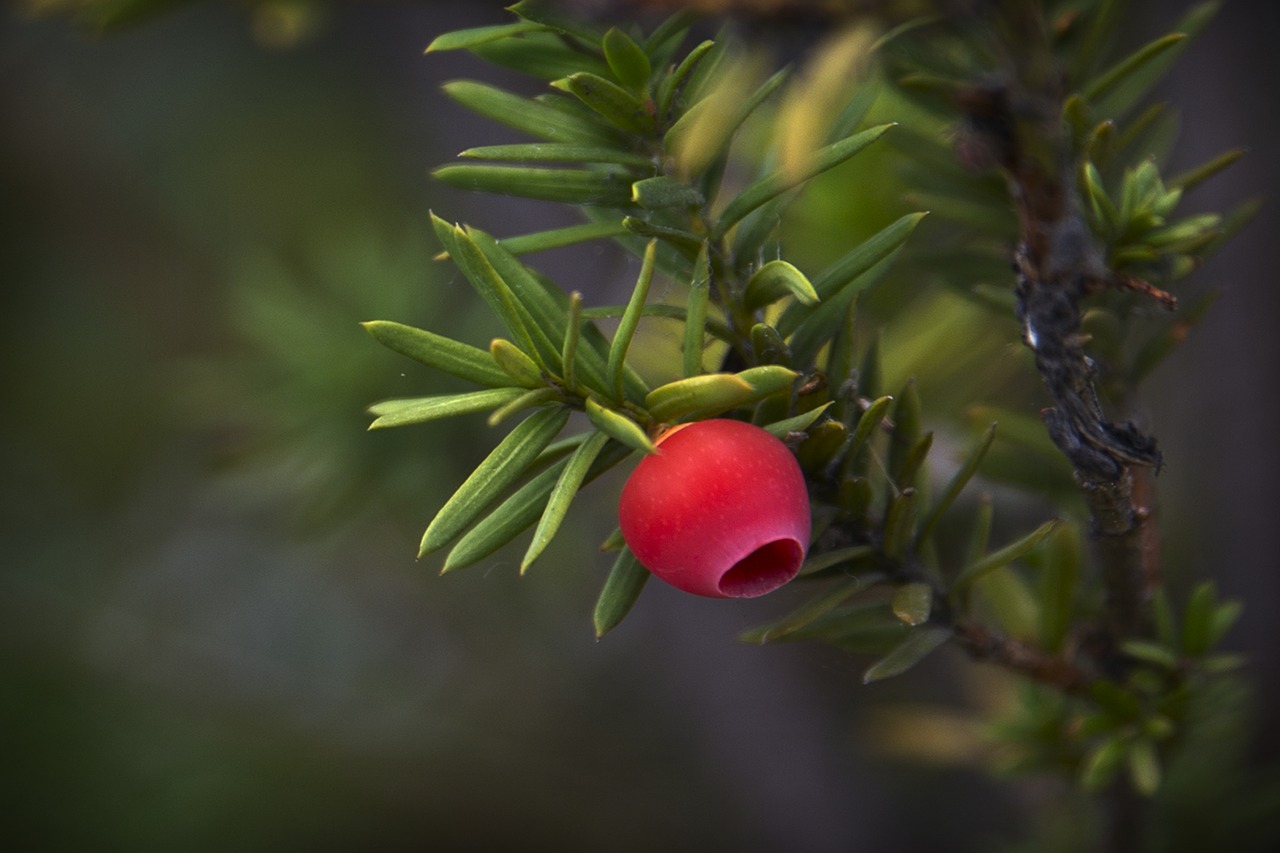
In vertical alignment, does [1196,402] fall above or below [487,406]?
below

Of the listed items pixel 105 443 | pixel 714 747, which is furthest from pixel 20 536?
pixel 714 747

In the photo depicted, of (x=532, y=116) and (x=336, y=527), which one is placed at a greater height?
(x=532, y=116)

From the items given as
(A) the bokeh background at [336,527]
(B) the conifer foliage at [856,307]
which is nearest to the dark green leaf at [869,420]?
(B) the conifer foliage at [856,307]

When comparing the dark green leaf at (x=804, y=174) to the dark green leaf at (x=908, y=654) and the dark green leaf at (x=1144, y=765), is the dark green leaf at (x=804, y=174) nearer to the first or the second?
the dark green leaf at (x=908, y=654)

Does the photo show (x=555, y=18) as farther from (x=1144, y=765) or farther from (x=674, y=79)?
(x=1144, y=765)

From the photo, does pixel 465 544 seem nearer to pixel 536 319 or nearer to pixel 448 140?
pixel 536 319

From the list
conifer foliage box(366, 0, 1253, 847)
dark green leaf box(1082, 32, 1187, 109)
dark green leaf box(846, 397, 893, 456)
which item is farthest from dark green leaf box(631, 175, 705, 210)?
dark green leaf box(1082, 32, 1187, 109)

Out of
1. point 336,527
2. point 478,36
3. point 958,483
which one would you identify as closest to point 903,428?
point 958,483
